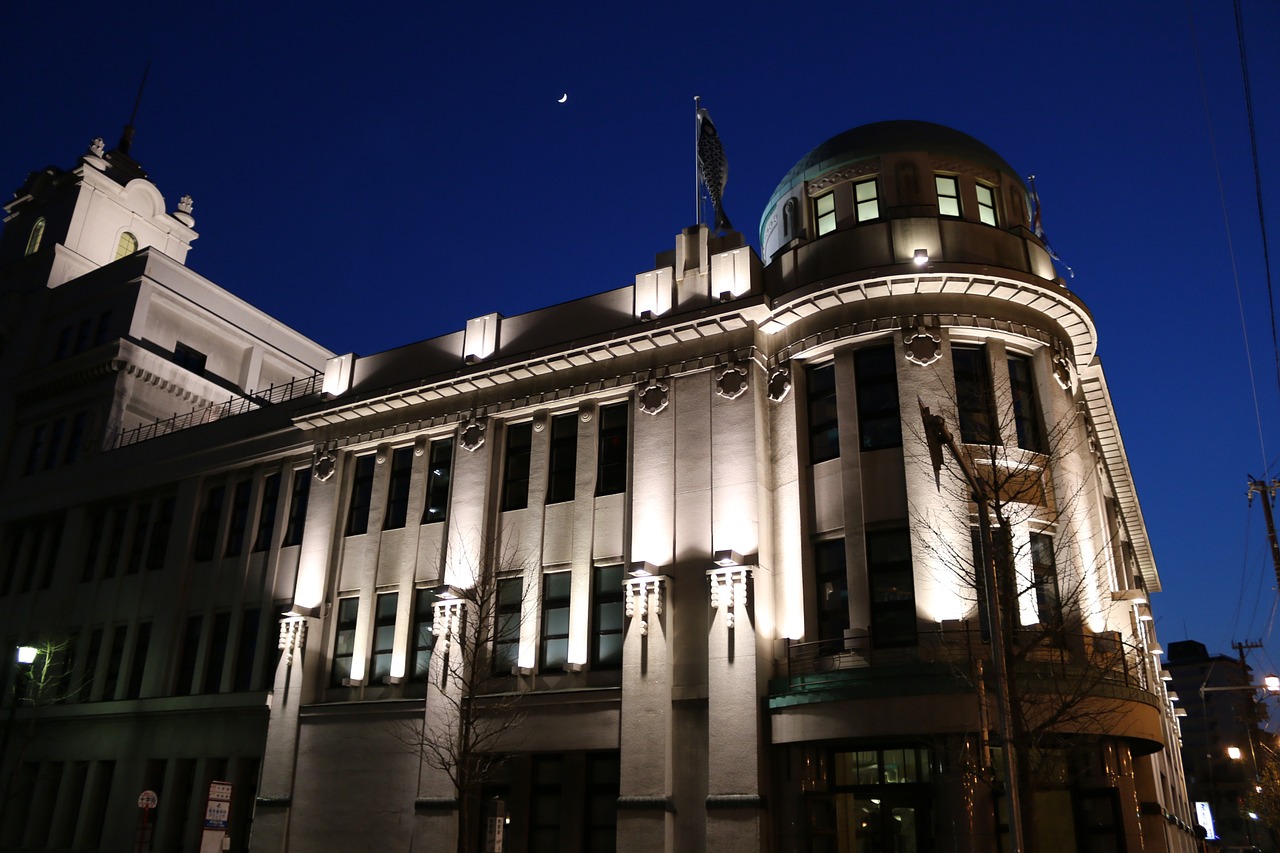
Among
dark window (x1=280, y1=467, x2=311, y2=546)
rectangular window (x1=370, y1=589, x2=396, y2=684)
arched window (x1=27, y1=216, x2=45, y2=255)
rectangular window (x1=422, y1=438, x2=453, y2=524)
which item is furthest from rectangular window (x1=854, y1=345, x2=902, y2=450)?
arched window (x1=27, y1=216, x2=45, y2=255)

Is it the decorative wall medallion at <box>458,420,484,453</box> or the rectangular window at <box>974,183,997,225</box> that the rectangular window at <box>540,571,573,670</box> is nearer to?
the decorative wall medallion at <box>458,420,484,453</box>

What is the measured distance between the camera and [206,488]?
3766 cm

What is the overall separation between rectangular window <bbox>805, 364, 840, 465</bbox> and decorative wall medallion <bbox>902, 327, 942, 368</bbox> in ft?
6.59

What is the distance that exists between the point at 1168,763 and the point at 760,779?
1972 centimetres

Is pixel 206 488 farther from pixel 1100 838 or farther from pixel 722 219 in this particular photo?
pixel 1100 838

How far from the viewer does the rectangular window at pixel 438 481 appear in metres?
30.4

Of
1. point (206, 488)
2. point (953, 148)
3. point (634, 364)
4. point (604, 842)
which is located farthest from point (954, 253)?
point (206, 488)

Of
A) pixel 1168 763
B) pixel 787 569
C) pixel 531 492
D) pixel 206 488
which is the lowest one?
pixel 1168 763

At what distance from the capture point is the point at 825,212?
2830cm

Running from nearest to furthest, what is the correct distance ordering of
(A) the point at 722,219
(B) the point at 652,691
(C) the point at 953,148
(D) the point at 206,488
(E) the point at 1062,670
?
(E) the point at 1062,670
(B) the point at 652,691
(C) the point at 953,148
(A) the point at 722,219
(D) the point at 206,488

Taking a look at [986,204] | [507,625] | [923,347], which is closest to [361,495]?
[507,625]

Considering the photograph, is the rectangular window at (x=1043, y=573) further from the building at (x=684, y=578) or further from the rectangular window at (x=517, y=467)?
the rectangular window at (x=517, y=467)

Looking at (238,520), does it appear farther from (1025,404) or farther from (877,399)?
(1025,404)

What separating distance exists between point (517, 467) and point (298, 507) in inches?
364
